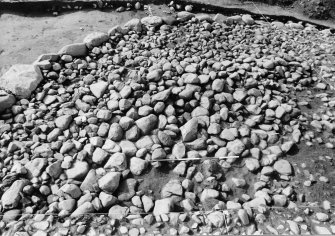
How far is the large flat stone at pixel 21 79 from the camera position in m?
3.30

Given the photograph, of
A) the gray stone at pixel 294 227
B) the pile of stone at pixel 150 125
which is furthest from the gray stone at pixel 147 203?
the gray stone at pixel 294 227

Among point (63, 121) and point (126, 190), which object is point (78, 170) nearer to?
point (126, 190)

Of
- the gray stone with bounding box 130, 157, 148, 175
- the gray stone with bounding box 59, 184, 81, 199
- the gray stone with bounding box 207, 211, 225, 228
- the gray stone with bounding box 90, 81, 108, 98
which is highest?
the gray stone with bounding box 90, 81, 108, 98

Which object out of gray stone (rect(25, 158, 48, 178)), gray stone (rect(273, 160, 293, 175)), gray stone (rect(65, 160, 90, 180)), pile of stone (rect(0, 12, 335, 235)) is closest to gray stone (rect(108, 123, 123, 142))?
pile of stone (rect(0, 12, 335, 235))

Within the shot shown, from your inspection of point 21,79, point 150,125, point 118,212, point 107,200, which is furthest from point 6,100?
point 118,212

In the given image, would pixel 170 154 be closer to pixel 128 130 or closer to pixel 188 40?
pixel 128 130

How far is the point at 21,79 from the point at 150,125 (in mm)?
1241

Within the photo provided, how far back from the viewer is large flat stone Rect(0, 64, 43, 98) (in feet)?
10.8

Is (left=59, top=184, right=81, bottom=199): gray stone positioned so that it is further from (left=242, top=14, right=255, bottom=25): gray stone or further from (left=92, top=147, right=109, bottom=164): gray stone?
(left=242, top=14, right=255, bottom=25): gray stone

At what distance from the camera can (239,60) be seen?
371cm

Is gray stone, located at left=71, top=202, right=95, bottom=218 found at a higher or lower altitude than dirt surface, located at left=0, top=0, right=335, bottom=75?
lower

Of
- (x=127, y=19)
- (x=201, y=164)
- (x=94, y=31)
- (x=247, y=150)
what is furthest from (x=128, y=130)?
(x=127, y=19)

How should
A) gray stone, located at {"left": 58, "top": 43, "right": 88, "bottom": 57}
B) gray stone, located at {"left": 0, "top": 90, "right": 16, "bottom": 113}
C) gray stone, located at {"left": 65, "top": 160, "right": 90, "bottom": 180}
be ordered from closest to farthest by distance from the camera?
gray stone, located at {"left": 65, "top": 160, "right": 90, "bottom": 180} < gray stone, located at {"left": 0, "top": 90, "right": 16, "bottom": 113} < gray stone, located at {"left": 58, "top": 43, "right": 88, "bottom": 57}

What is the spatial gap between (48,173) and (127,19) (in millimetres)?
2409
